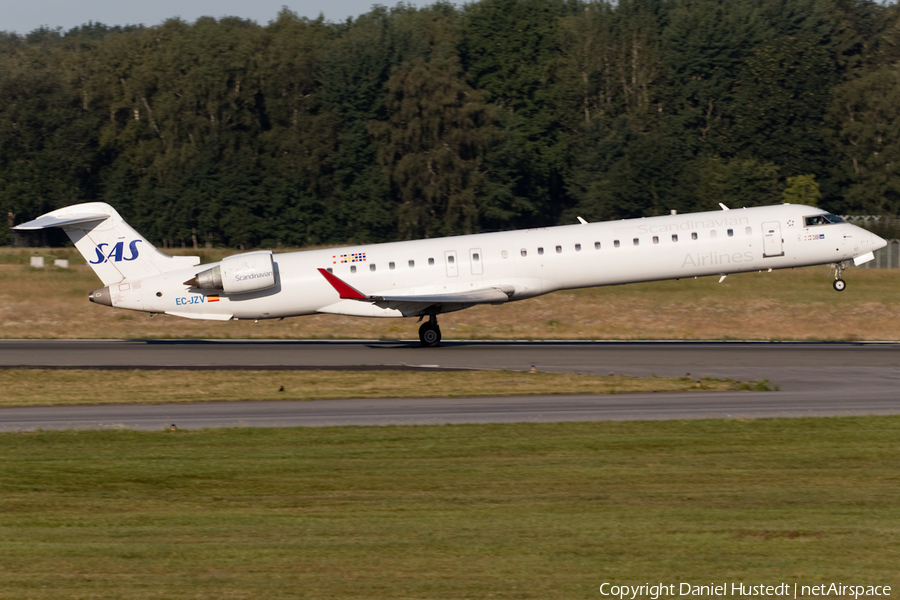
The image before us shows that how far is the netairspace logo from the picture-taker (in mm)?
9641

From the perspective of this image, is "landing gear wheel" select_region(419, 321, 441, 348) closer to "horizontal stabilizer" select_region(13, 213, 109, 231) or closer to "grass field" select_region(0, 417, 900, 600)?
"horizontal stabilizer" select_region(13, 213, 109, 231)

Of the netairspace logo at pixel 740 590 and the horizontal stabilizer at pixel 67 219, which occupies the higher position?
the horizontal stabilizer at pixel 67 219

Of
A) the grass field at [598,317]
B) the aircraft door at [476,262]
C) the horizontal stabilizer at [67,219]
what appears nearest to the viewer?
the aircraft door at [476,262]

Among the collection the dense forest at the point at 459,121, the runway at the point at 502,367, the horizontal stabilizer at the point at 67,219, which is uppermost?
the dense forest at the point at 459,121

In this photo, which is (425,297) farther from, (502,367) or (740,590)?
(740,590)

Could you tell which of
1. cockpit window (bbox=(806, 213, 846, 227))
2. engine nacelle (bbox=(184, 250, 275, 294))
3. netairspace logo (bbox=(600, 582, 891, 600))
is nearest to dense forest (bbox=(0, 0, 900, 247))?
cockpit window (bbox=(806, 213, 846, 227))

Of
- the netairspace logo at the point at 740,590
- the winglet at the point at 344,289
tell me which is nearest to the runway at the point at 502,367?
the winglet at the point at 344,289

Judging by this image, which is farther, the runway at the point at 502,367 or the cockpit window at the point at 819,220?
the cockpit window at the point at 819,220

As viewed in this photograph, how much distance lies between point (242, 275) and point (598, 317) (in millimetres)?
16058

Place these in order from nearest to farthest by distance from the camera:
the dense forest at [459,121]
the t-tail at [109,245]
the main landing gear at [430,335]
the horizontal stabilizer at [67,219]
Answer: the horizontal stabilizer at [67,219] < the t-tail at [109,245] < the main landing gear at [430,335] < the dense forest at [459,121]

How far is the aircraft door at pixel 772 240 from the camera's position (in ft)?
102

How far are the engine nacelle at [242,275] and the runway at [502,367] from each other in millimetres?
2055

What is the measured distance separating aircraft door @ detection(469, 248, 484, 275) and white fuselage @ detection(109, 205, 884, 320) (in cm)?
3

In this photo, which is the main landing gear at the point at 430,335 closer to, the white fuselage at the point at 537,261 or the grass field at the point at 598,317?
the white fuselage at the point at 537,261
